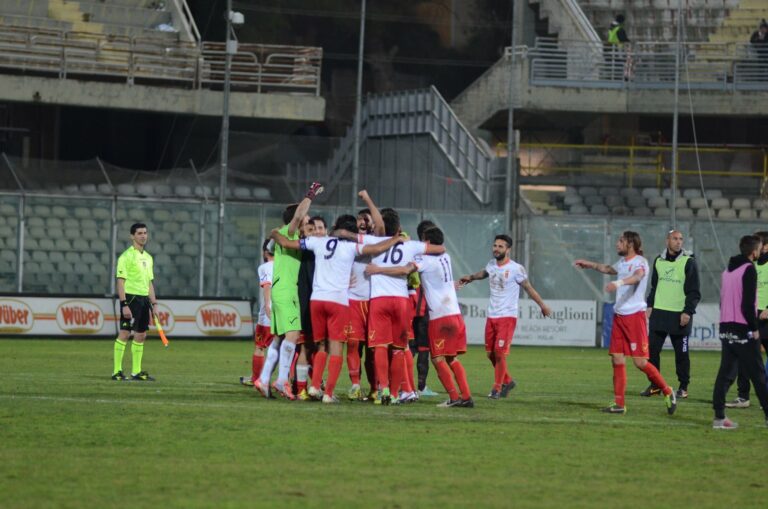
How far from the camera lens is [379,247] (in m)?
15.2

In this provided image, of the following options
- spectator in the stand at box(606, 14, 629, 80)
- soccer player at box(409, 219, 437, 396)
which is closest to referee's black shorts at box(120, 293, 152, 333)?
soccer player at box(409, 219, 437, 396)

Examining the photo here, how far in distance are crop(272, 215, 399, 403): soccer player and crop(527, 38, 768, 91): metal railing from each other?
98.1 ft

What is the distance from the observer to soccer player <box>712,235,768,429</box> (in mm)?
14078

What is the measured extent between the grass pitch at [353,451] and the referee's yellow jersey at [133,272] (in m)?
1.54

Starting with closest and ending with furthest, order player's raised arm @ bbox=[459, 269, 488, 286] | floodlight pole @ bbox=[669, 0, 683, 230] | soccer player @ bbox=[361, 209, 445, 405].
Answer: soccer player @ bbox=[361, 209, 445, 405]
player's raised arm @ bbox=[459, 269, 488, 286]
floodlight pole @ bbox=[669, 0, 683, 230]

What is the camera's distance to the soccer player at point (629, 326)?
15.9 meters

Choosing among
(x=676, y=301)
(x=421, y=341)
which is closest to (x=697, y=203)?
(x=676, y=301)

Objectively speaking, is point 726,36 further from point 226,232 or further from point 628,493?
point 628,493

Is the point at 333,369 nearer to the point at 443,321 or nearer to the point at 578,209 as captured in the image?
the point at 443,321

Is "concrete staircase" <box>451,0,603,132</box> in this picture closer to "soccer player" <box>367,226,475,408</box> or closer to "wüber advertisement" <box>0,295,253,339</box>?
"wüber advertisement" <box>0,295,253,339</box>

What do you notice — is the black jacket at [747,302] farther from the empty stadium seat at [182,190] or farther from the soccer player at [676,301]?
the empty stadium seat at [182,190]

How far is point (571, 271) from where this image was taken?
36938 millimetres

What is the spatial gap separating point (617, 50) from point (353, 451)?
36.0 metres

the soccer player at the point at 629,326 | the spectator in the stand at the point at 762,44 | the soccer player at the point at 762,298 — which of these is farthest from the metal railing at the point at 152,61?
Result: the soccer player at the point at 629,326
